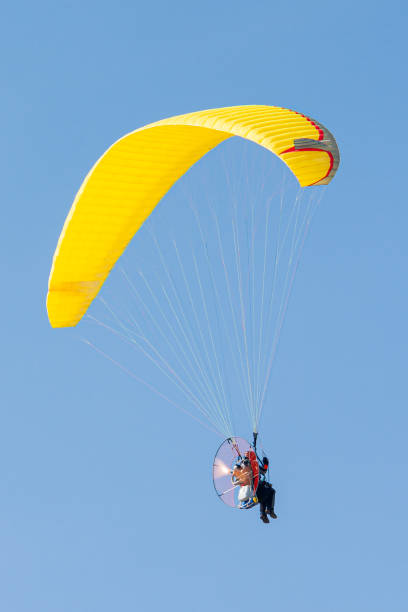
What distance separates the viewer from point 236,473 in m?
19.5

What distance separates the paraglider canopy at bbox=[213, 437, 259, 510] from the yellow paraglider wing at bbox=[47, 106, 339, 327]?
369cm

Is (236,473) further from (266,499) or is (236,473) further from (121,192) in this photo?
(121,192)

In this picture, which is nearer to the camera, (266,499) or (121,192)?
(266,499)

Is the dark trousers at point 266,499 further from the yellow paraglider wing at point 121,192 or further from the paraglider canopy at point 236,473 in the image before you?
the yellow paraglider wing at point 121,192

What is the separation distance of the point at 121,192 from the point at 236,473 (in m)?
4.71

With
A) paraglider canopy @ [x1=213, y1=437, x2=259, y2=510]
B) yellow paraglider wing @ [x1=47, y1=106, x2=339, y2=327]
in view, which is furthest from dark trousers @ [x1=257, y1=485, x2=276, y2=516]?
yellow paraglider wing @ [x1=47, y1=106, x2=339, y2=327]

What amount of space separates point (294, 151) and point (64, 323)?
6498 millimetres

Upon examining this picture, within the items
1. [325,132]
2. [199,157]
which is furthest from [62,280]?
[325,132]

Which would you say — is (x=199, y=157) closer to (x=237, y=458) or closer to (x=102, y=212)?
(x=102, y=212)

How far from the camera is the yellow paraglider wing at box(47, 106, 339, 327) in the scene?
18.8 metres

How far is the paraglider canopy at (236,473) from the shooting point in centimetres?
1930

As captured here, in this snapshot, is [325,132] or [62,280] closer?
[325,132]

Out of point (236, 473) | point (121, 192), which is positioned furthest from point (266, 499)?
point (121, 192)

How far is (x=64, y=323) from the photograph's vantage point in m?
21.8
